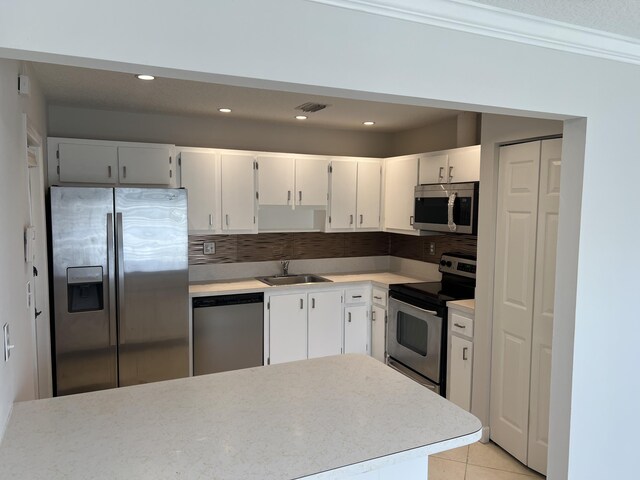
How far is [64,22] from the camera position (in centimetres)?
123

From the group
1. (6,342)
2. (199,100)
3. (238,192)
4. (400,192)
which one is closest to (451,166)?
(400,192)

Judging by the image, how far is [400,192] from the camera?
4.46 meters

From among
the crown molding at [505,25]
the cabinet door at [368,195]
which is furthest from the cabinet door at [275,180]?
the crown molding at [505,25]

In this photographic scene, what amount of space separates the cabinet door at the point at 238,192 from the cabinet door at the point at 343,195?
0.81 meters

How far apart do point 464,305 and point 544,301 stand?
67 centimetres

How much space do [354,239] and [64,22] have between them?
4.03m

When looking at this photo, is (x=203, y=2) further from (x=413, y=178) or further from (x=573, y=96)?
(x=413, y=178)

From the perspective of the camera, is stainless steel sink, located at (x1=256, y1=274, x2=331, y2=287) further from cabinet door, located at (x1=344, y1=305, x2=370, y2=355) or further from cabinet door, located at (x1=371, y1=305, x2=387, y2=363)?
cabinet door, located at (x1=371, y1=305, x2=387, y2=363)

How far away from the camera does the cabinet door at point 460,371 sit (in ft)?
10.8

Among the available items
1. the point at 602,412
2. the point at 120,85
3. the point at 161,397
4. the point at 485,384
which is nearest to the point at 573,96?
the point at 602,412

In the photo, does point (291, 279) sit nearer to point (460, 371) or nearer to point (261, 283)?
point (261, 283)

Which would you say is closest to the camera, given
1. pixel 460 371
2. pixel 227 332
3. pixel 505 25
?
pixel 505 25

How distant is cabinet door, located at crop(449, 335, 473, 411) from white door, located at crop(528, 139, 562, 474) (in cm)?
52

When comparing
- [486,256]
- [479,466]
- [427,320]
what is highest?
[486,256]
